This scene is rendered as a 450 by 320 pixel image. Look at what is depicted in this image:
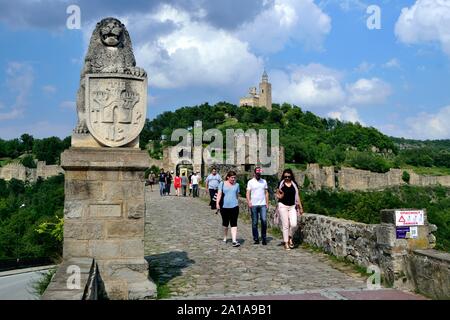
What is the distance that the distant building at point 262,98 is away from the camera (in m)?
126

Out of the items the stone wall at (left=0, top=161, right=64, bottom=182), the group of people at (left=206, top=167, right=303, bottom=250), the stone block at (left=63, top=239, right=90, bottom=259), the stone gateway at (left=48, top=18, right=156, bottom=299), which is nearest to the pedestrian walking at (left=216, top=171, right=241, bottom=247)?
the group of people at (left=206, top=167, right=303, bottom=250)

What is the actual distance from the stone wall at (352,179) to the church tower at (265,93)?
44.8 m

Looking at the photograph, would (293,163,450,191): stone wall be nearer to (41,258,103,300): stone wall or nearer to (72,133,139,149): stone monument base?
(72,133,139,149): stone monument base

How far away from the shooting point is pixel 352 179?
82.1m

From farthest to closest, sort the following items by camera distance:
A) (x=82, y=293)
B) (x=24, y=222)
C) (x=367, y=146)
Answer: (x=367, y=146)
(x=24, y=222)
(x=82, y=293)

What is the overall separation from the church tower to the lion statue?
119 m

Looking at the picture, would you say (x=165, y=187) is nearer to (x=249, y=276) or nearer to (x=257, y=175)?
(x=257, y=175)

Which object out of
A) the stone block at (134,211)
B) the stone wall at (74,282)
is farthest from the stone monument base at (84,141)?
the stone wall at (74,282)

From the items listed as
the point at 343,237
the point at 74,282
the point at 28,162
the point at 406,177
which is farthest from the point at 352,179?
the point at 74,282

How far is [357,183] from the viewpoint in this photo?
269ft

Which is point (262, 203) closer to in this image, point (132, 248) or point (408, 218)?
point (408, 218)

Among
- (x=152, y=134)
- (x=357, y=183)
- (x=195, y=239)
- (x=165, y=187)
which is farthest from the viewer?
(x=152, y=134)
